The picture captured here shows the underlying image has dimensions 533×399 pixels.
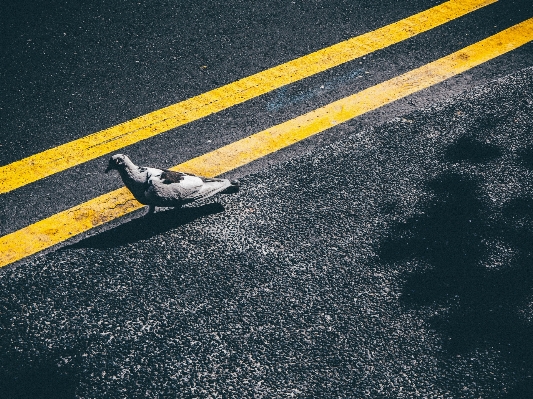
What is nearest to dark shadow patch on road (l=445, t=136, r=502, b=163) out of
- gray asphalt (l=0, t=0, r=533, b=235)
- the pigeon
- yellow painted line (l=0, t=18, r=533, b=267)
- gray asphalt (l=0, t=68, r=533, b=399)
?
gray asphalt (l=0, t=68, r=533, b=399)

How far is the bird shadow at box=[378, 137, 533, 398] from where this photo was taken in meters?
2.15

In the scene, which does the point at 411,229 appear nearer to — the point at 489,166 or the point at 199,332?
the point at 489,166

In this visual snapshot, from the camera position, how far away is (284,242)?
257 cm

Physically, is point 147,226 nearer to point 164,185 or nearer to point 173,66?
point 164,185

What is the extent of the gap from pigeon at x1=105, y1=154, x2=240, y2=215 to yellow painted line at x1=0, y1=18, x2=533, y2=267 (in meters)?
0.23

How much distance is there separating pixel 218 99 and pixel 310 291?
1607 mm

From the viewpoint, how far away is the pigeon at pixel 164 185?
8.36 feet

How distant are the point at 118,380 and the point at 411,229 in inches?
60.7

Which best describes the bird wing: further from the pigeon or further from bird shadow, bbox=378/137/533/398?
bird shadow, bbox=378/137/533/398

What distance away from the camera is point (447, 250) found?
247cm

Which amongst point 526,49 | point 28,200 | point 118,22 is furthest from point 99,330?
point 526,49

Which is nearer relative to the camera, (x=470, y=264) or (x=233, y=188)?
(x=470, y=264)

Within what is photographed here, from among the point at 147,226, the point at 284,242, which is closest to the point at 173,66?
the point at 147,226

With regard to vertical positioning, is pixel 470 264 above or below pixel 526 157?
below
